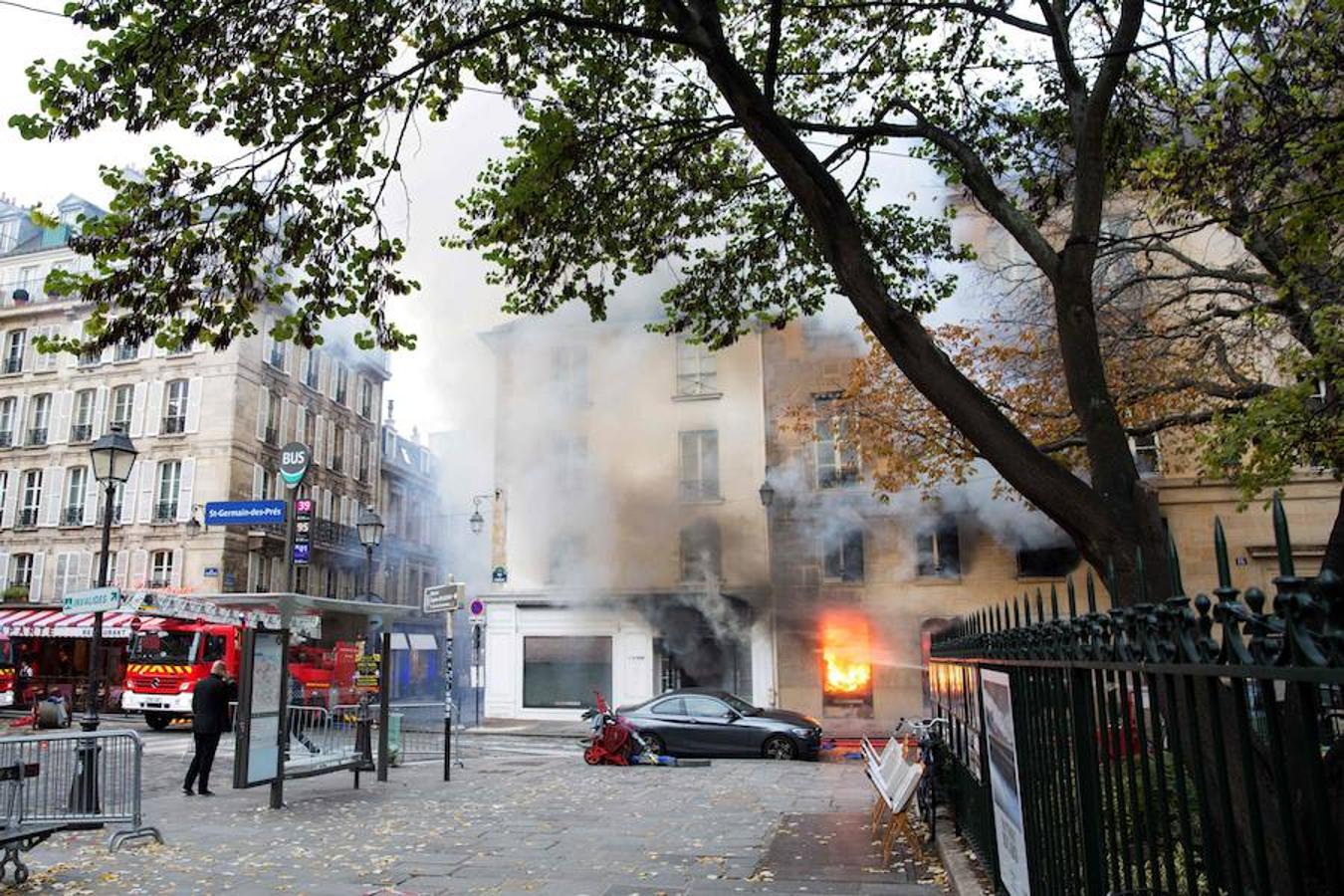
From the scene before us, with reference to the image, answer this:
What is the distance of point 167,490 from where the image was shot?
103ft

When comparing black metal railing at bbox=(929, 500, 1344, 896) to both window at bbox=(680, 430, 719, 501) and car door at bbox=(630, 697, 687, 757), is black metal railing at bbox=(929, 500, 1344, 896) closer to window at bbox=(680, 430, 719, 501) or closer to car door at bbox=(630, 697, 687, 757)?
car door at bbox=(630, 697, 687, 757)

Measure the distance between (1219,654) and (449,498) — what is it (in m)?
39.1

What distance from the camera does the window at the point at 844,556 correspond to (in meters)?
23.2

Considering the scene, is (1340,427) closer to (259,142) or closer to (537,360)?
(259,142)

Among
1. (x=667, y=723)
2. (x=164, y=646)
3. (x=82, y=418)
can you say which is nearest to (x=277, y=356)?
(x=82, y=418)

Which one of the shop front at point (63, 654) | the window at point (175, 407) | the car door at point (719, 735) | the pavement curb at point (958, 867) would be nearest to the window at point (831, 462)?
the car door at point (719, 735)

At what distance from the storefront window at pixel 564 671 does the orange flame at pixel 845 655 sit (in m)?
6.11

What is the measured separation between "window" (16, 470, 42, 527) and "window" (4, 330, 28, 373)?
4.25 m

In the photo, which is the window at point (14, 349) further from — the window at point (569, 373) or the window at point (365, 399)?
the window at point (569, 373)

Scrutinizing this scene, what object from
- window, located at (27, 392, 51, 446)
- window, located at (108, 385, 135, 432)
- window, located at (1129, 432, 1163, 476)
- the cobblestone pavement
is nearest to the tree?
the cobblestone pavement

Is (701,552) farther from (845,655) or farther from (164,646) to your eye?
(164,646)

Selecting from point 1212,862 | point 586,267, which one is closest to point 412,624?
point 586,267

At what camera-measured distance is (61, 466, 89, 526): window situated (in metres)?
32.2

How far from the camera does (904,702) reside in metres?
22.1
